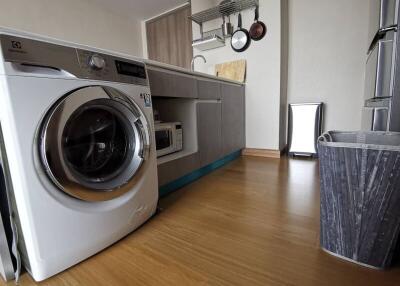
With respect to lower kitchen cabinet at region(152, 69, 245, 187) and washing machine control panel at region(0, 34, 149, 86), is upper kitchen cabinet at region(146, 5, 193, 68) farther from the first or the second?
washing machine control panel at region(0, 34, 149, 86)

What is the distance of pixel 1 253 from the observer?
66cm

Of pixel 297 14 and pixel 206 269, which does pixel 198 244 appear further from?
pixel 297 14

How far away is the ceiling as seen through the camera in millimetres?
2793

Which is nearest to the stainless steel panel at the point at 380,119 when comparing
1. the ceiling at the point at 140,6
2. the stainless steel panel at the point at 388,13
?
the stainless steel panel at the point at 388,13

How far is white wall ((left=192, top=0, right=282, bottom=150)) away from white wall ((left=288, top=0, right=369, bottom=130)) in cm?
32

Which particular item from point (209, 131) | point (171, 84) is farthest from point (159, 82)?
point (209, 131)

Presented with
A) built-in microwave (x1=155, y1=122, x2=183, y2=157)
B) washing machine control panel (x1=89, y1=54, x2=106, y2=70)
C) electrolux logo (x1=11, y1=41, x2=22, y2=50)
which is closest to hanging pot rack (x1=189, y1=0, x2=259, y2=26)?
built-in microwave (x1=155, y1=122, x2=183, y2=157)

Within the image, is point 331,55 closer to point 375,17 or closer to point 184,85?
point 375,17

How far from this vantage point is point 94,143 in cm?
83

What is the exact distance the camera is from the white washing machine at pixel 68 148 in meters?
0.58

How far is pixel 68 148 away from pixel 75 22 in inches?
104

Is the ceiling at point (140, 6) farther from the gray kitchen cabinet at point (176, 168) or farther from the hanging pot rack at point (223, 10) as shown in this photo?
the gray kitchen cabinet at point (176, 168)

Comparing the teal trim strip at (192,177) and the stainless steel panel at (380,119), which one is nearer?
the stainless steel panel at (380,119)

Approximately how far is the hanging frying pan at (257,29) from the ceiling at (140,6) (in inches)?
49.5
